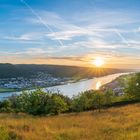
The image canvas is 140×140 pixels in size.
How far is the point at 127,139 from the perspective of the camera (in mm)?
11727

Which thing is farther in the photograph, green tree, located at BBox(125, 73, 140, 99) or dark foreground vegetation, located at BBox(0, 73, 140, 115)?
green tree, located at BBox(125, 73, 140, 99)

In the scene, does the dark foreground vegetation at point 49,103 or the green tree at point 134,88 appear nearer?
the dark foreground vegetation at point 49,103

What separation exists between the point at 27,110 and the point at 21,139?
40.1 meters

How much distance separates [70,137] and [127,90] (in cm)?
6802

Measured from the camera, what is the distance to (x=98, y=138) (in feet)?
42.2

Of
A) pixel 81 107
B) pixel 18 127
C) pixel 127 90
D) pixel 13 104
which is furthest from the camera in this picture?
pixel 127 90

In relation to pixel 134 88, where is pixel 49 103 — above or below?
below

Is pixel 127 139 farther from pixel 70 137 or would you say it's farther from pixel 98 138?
pixel 70 137

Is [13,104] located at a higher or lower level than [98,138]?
lower

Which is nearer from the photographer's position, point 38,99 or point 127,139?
point 127,139

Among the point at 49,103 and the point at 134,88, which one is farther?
the point at 134,88

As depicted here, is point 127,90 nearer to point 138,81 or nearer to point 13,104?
point 138,81

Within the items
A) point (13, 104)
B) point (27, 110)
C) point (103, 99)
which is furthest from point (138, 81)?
point (27, 110)

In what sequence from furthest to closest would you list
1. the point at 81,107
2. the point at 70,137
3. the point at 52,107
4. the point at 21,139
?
the point at 81,107 → the point at 52,107 → the point at 70,137 → the point at 21,139
